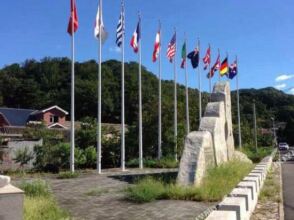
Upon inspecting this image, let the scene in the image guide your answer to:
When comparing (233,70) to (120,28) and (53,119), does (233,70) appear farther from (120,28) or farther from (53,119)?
(53,119)

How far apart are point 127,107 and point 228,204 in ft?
174

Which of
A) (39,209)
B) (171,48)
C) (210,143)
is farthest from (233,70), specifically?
(39,209)

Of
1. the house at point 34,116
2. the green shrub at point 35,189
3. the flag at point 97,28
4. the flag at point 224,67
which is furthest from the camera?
the house at point 34,116

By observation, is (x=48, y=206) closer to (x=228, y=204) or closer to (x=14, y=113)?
(x=228, y=204)

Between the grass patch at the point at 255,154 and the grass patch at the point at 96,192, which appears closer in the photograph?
the grass patch at the point at 96,192

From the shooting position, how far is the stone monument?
634 inches

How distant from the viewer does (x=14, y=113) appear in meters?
62.9

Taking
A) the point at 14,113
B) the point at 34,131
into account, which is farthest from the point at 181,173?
the point at 14,113

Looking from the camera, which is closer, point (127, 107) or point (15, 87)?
point (127, 107)

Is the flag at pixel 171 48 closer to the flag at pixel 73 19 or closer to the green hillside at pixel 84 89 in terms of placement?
the flag at pixel 73 19

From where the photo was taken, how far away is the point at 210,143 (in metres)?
18.5

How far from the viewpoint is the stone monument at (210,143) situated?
16.1 meters

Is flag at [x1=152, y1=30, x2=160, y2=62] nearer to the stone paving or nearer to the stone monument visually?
the stone monument

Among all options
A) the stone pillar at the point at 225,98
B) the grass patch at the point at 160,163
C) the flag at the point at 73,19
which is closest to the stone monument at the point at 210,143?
the stone pillar at the point at 225,98
